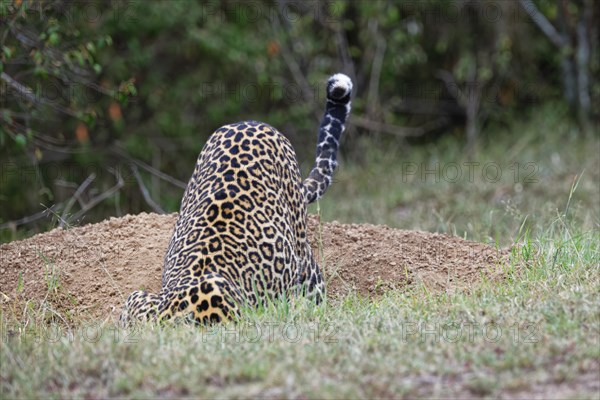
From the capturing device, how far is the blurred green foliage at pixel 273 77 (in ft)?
41.5

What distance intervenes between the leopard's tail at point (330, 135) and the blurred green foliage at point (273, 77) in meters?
4.97

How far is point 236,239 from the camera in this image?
18.6 feet

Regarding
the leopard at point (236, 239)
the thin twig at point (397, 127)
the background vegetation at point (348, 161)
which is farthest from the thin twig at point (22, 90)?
the thin twig at point (397, 127)

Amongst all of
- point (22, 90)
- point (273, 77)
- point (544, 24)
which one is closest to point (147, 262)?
point (22, 90)

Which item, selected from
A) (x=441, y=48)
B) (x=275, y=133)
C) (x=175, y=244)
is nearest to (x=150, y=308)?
(x=175, y=244)

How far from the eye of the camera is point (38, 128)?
40.4ft

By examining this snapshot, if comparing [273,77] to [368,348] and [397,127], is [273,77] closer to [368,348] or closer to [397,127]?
[397,127]

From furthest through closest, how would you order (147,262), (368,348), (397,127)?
1. (397,127)
2. (147,262)
3. (368,348)

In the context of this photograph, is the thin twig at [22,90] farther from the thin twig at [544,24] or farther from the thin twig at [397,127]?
the thin twig at [544,24]

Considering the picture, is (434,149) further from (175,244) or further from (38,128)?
(175,244)

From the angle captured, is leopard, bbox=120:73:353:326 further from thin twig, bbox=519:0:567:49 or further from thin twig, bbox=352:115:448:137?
thin twig, bbox=519:0:567:49

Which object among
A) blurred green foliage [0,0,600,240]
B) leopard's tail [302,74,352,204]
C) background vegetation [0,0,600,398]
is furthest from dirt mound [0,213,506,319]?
blurred green foliage [0,0,600,240]

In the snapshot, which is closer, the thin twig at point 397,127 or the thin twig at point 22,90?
the thin twig at point 22,90

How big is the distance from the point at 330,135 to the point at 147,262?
5.18ft
